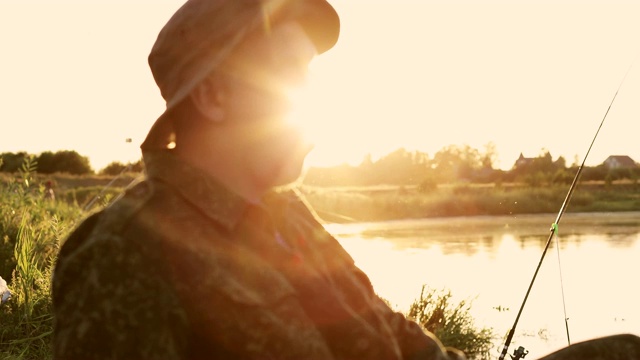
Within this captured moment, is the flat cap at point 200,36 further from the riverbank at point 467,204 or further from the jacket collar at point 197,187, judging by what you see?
the riverbank at point 467,204

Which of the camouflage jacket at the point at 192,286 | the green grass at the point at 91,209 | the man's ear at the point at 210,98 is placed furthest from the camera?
the green grass at the point at 91,209

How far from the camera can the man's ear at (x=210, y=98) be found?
5.12 feet

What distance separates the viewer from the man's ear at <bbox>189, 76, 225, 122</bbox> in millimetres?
1562

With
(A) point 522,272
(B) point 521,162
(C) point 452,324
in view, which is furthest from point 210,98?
(B) point 521,162

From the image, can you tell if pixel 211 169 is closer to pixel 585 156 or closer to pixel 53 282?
pixel 53 282

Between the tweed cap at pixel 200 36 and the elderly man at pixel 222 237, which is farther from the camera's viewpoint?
the tweed cap at pixel 200 36

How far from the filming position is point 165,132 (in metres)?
1.60

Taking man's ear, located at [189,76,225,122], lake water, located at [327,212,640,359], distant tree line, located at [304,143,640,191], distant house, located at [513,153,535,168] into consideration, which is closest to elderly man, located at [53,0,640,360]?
man's ear, located at [189,76,225,122]

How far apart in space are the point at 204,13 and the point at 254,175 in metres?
0.38

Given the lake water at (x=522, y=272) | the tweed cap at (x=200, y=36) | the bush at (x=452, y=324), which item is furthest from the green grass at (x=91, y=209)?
the lake water at (x=522, y=272)

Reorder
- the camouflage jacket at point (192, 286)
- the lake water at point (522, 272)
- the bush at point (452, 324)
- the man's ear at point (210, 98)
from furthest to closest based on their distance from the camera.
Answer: the lake water at point (522, 272), the bush at point (452, 324), the man's ear at point (210, 98), the camouflage jacket at point (192, 286)

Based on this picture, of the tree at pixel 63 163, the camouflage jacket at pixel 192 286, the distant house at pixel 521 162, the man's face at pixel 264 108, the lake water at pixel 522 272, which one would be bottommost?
the lake water at pixel 522 272

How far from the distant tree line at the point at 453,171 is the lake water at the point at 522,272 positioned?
27.3ft

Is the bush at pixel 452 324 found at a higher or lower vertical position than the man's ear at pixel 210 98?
lower
